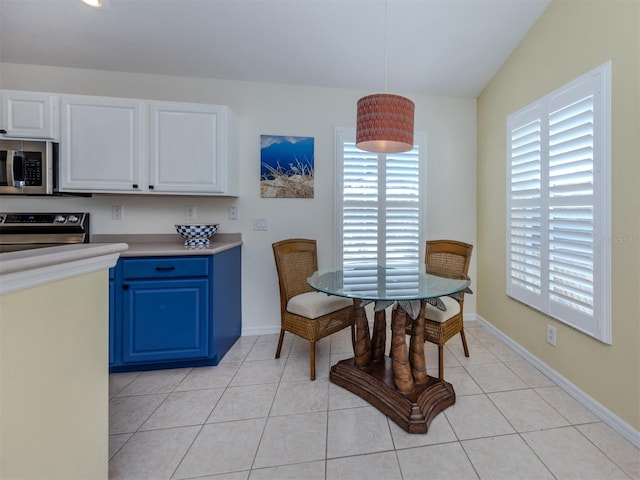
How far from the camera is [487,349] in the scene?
2.43 m

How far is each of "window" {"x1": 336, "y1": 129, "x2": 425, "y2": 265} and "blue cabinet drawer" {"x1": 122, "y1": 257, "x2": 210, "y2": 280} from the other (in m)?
1.33

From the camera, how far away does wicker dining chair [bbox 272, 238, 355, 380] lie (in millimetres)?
2014

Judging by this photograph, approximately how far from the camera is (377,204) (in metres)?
2.86

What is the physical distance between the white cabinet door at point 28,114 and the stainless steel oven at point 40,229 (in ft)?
2.17

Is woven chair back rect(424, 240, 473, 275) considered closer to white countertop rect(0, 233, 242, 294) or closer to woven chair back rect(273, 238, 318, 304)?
woven chair back rect(273, 238, 318, 304)

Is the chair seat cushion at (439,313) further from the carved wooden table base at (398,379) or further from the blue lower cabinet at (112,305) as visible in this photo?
the blue lower cabinet at (112,305)

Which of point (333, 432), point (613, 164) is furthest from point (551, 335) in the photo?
point (333, 432)

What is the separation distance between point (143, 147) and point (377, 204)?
2.18 meters

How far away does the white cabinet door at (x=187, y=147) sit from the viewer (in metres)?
2.29

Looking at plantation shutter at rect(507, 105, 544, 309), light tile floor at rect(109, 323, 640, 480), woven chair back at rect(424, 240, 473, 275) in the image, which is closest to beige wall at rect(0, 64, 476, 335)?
woven chair back at rect(424, 240, 473, 275)

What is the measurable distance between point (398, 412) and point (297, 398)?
64 centimetres

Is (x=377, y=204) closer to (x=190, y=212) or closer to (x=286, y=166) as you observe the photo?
(x=286, y=166)

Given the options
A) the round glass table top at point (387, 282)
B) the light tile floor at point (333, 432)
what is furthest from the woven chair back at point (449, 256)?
the light tile floor at point (333, 432)

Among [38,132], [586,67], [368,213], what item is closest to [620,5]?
[586,67]
